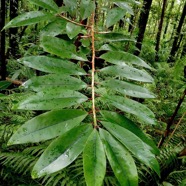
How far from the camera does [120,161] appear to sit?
530mm

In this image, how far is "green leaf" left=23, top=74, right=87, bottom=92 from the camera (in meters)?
0.66

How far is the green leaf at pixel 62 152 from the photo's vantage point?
0.50 metres

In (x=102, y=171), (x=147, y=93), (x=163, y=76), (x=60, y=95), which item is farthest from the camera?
(x=163, y=76)

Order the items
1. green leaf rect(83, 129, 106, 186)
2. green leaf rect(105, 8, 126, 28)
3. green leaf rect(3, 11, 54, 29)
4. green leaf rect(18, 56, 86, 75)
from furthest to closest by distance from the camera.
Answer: green leaf rect(105, 8, 126, 28) → green leaf rect(3, 11, 54, 29) → green leaf rect(18, 56, 86, 75) → green leaf rect(83, 129, 106, 186)

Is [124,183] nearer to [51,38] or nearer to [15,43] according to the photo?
[51,38]

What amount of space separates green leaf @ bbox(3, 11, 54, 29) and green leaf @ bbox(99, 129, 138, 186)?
489 millimetres

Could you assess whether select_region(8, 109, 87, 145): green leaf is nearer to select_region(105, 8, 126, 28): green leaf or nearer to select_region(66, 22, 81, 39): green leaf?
select_region(66, 22, 81, 39): green leaf

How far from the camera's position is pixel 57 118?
1.89 feet

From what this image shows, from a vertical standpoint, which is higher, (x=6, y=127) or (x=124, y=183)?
(x=124, y=183)

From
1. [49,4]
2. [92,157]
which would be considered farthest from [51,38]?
[92,157]

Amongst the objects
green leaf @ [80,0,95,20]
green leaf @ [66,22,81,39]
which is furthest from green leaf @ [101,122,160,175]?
green leaf @ [80,0,95,20]

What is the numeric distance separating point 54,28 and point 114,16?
0.27 metres

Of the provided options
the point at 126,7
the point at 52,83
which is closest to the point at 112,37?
the point at 126,7

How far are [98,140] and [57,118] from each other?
110 millimetres
